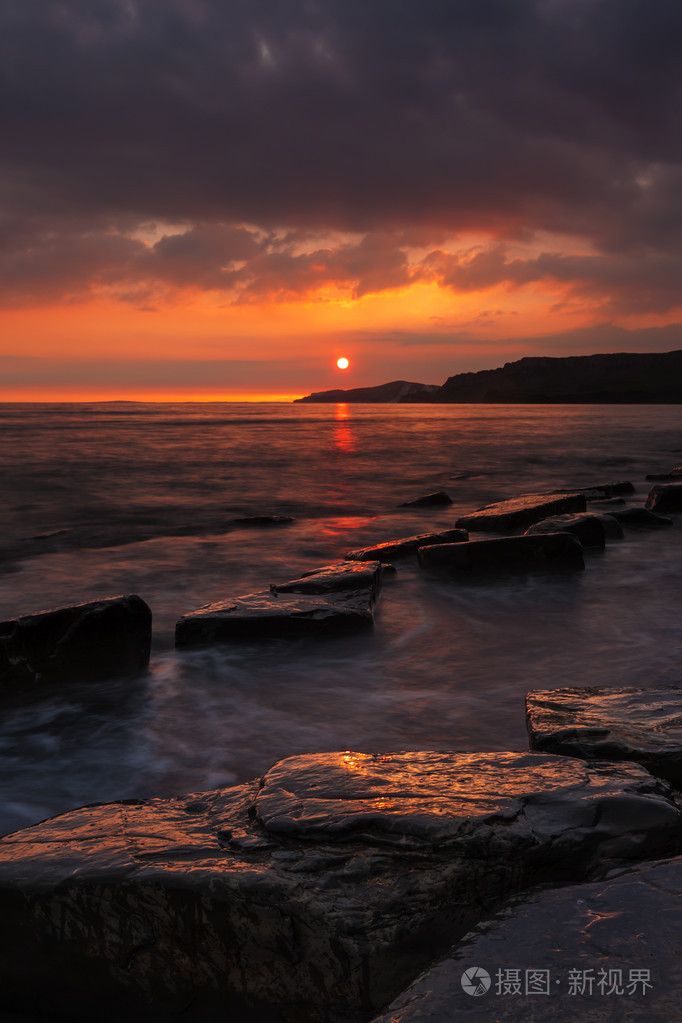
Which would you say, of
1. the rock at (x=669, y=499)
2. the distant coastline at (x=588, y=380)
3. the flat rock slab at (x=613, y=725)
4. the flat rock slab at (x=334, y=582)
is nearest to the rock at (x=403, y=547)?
the flat rock slab at (x=334, y=582)

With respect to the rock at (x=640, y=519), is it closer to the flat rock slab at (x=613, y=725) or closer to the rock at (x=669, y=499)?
the rock at (x=669, y=499)

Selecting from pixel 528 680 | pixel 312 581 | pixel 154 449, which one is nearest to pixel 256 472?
pixel 154 449

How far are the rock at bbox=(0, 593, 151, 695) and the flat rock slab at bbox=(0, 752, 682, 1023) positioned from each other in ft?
6.20

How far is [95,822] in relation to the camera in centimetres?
178

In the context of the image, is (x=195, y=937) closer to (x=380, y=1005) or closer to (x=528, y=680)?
(x=380, y=1005)

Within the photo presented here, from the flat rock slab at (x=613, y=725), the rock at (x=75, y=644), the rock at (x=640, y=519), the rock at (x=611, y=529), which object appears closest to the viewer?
the flat rock slab at (x=613, y=725)

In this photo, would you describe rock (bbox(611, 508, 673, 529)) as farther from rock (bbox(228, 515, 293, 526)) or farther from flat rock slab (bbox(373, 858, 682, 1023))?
flat rock slab (bbox(373, 858, 682, 1023))

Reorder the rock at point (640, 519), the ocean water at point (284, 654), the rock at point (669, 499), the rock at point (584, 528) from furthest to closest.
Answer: the rock at point (669, 499)
the rock at point (640, 519)
the rock at point (584, 528)
the ocean water at point (284, 654)

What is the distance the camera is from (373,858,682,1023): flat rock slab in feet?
3.62

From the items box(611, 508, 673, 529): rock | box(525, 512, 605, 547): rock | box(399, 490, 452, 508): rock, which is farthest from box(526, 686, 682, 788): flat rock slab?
box(399, 490, 452, 508): rock

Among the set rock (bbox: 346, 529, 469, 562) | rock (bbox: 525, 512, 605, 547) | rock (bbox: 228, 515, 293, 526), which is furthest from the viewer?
rock (bbox: 228, 515, 293, 526)

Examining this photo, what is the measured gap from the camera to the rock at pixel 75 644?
3404 millimetres

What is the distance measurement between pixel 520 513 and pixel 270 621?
387 centimetres

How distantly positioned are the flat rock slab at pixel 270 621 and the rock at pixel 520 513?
3237 millimetres
